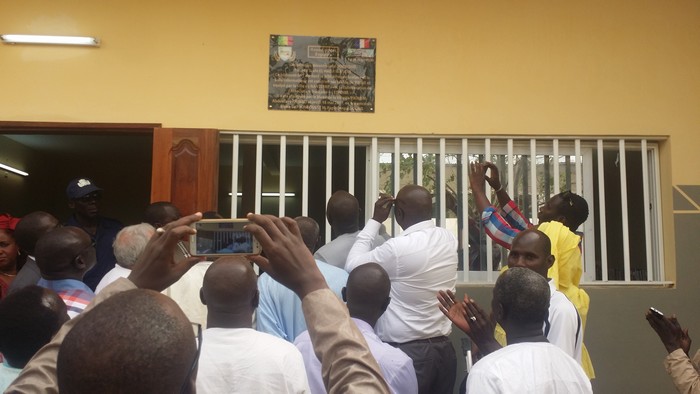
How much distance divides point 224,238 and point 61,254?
1.63 m

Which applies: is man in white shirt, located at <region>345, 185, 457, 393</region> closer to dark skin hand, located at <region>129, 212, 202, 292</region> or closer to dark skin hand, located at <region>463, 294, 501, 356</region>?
dark skin hand, located at <region>463, 294, 501, 356</region>

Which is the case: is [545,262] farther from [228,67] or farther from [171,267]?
[228,67]

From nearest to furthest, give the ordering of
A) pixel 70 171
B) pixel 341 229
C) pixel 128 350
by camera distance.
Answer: pixel 128 350
pixel 341 229
pixel 70 171

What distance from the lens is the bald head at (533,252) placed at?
10.5ft

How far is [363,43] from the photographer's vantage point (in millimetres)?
5246

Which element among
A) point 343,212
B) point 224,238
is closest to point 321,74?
point 343,212

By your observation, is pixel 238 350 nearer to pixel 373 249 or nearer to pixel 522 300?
pixel 522 300

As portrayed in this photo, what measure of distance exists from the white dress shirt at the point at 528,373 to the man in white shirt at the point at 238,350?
606mm

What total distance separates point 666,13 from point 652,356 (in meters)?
2.72

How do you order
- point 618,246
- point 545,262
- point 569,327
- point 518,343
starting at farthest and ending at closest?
point 618,246, point 545,262, point 569,327, point 518,343

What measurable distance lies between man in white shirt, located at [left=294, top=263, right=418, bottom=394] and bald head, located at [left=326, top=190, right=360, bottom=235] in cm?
110

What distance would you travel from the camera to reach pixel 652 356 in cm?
499

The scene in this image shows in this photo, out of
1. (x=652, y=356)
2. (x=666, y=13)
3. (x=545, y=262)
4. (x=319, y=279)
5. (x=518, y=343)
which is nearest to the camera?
(x=319, y=279)

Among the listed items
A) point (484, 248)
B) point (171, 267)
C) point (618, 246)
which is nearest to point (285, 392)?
point (171, 267)
